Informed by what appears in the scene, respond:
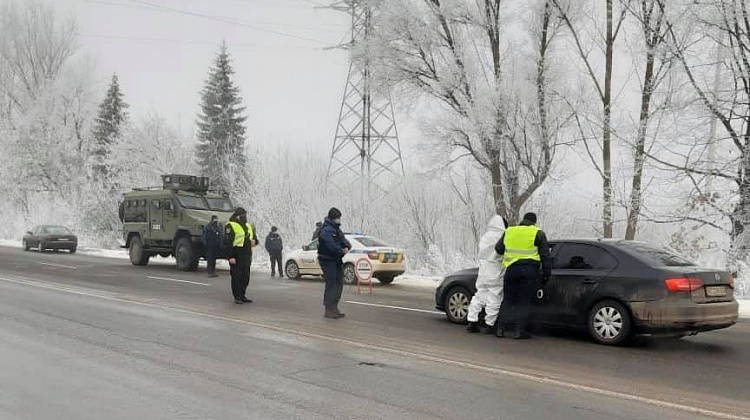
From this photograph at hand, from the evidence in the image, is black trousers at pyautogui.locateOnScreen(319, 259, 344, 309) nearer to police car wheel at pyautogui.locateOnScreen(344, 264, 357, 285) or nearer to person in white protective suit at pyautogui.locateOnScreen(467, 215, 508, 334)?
person in white protective suit at pyautogui.locateOnScreen(467, 215, 508, 334)

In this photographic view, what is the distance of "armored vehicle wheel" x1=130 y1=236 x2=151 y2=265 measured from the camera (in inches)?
930

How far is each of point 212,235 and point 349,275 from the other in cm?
436

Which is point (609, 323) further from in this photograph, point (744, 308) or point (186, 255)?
point (186, 255)

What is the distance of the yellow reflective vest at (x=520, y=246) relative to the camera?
9.31 meters

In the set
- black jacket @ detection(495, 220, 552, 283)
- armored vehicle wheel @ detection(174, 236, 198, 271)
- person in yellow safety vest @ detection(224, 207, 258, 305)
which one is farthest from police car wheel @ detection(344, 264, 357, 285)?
black jacket @ detection(495, 220, 552, 283)

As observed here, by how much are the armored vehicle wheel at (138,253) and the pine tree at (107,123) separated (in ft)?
76.0

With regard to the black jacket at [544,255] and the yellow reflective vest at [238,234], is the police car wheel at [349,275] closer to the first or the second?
the yellow reflective vest at [238,234]

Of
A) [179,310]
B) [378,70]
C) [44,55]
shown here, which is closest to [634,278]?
[179,310]

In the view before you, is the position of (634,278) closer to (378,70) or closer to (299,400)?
(299,400)

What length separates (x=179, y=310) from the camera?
466 inches

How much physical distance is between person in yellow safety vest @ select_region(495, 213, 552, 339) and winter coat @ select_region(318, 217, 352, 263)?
289 centimetres

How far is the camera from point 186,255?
2169cm

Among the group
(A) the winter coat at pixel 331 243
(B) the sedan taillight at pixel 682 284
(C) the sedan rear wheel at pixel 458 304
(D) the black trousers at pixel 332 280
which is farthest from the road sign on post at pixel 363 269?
(B) the sedan taillight at pixel 682 284

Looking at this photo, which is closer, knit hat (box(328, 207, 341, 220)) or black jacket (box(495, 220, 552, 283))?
black jacket (box(495, 220, 552, 283))
